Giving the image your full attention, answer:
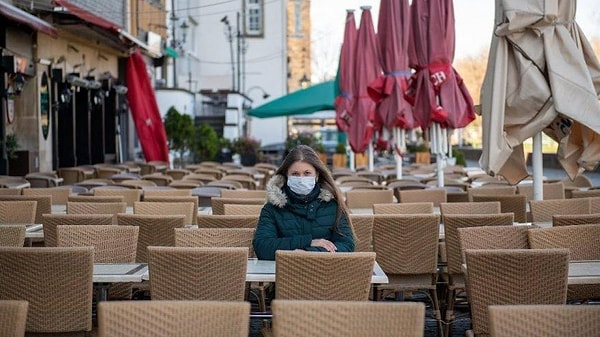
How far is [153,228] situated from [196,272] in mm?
2392

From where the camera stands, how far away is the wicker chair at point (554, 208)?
1029 centimetres

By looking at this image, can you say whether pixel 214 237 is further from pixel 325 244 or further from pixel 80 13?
pixel 80 13

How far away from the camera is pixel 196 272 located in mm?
6723

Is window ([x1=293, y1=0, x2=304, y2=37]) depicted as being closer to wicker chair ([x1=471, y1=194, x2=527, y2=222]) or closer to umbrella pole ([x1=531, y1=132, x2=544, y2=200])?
wicker chair ([x1=471, y1=194, x2=527, y2=222])

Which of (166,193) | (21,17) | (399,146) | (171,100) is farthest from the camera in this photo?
(171,100)

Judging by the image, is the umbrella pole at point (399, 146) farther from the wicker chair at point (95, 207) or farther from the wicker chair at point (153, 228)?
the wicker chair at point (153, 228)

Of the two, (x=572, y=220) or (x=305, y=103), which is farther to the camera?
(x=305, y=103)

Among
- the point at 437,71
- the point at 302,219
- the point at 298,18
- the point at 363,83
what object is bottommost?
the point at 302,219

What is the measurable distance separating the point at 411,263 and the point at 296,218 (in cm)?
169

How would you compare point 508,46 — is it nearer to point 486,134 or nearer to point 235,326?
point 486,134

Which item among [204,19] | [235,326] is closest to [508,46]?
[235,326]

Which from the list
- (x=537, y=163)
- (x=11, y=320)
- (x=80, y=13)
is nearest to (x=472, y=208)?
(x=537, y=163)

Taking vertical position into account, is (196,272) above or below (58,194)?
below

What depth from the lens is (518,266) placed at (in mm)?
6574
